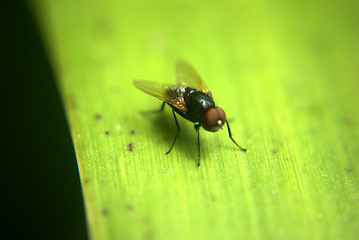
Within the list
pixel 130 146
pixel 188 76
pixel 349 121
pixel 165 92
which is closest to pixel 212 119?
pixel 165 92

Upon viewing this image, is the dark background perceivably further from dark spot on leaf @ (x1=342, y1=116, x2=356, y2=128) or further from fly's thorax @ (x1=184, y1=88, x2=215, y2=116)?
dark spot on leaf @ (x1=342, y1=116, x2=356, y2=128)

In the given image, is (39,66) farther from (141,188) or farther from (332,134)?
(332,134)

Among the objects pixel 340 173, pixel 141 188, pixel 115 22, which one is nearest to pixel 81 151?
pixel 141 188

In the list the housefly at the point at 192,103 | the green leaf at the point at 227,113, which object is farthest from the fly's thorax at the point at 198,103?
the green leaf at the point at 227,113

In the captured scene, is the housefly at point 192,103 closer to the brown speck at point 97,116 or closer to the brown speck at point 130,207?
the brown speck at point 97,116

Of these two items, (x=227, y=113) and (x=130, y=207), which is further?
(x=227, y=113)

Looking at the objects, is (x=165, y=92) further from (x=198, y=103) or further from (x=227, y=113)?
(x=227, y=113)
